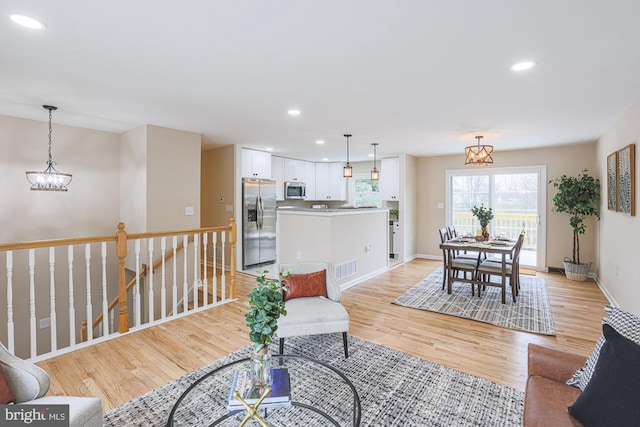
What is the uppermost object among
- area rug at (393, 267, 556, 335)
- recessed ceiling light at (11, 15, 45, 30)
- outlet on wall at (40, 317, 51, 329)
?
recessed ceiling light at (11, 15, 45, 30)

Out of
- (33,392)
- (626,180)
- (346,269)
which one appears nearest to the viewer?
(33,392)

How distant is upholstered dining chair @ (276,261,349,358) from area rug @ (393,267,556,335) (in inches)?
60.2

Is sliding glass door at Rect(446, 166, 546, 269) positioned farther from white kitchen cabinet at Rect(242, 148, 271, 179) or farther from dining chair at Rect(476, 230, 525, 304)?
white kitchen cabinet at Rect(242, 148, 271, 179)

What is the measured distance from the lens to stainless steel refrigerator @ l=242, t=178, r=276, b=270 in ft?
19.6

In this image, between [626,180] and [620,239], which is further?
[620,239]

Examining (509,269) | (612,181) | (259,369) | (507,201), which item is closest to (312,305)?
(259,369)

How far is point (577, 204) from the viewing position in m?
5.15

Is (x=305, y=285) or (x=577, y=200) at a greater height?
(x=577, y=200)

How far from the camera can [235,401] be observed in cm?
147

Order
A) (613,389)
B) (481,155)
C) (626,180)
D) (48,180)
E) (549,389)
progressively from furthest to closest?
(481,155), (48,180), (626,180), (549,389), (613,389)

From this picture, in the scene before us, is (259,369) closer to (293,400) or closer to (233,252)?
(293,400)

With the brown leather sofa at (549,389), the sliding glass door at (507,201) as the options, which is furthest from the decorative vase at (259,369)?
the sliding glass door at (507,201)

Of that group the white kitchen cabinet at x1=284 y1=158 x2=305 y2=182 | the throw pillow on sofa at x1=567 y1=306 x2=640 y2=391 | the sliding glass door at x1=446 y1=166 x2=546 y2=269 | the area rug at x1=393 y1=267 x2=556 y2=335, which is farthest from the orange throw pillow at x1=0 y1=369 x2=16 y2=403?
the sliding glass door at x1=446 y1=166 x2=546 y2=269

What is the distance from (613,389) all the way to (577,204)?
16.7 ft
